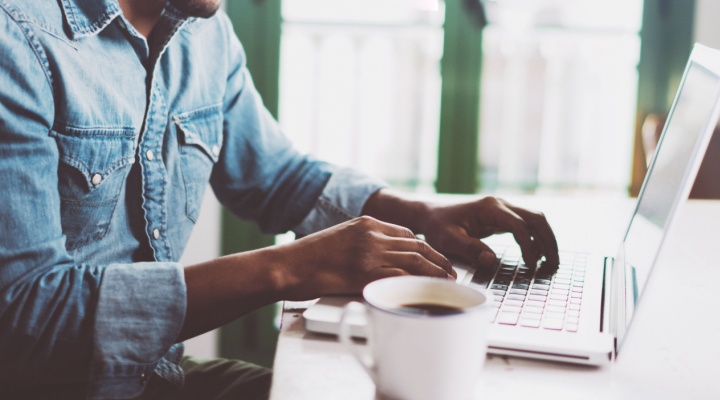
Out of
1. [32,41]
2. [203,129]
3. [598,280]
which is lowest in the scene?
[598,280]

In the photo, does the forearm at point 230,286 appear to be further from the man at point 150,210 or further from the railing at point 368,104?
the railing at point 368,104

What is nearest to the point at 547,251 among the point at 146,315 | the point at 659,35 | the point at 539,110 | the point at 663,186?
the point at 663,186

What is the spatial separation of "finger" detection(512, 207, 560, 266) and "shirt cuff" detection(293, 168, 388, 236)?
0.92 feet

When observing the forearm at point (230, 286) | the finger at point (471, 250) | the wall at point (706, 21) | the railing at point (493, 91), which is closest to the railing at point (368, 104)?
the railing at point (493, 91)

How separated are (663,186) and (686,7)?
4.54ft

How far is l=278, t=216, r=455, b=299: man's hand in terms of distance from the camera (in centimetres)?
74

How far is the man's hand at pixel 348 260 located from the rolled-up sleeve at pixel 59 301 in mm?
117

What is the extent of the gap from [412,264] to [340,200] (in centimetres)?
42

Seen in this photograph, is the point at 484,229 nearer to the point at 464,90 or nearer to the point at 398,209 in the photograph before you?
the point at 398,209

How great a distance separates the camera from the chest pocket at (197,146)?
1053 millimetres

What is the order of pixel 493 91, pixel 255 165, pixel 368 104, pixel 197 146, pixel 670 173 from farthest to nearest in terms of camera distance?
pixel 368 104
pixel 493 91
pixel 255 165
pixel 197 146
pixel 670 173

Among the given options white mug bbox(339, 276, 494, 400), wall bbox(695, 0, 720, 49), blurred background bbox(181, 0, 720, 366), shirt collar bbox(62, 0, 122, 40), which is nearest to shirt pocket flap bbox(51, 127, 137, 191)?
shirt collar bbox(62, 0, 122, 40)

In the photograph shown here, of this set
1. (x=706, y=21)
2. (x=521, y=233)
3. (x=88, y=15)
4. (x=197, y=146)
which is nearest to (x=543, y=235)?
(x=521, y=233)

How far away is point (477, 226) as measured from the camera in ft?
3.33
